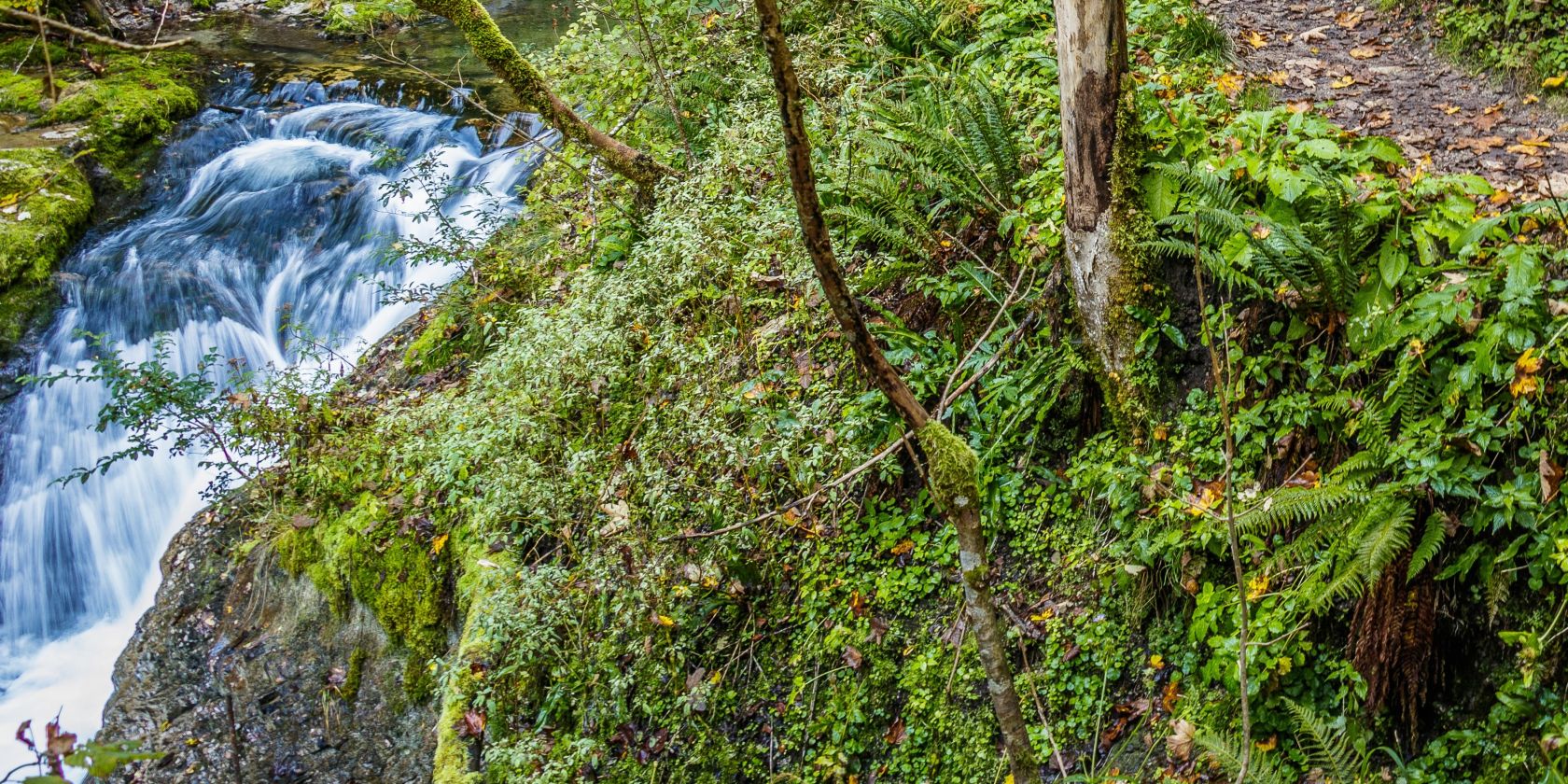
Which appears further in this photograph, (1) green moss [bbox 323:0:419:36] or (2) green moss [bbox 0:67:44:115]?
(1) green moss [bbox 323:0:419:36]

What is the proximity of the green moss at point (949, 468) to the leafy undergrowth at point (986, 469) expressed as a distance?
1.08m

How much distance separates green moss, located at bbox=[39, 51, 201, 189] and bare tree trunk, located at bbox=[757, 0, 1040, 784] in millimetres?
12599

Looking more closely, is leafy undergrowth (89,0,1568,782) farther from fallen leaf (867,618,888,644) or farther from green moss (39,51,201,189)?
green moss (39,51,201,189)

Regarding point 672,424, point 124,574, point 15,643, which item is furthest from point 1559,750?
point 15,643

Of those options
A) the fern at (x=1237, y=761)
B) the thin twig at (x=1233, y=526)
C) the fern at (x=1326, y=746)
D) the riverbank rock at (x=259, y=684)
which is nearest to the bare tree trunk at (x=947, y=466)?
the fern at (x=1237, y=761)

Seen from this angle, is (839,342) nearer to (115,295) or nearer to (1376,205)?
(1376,205)

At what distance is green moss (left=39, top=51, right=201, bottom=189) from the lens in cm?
1238

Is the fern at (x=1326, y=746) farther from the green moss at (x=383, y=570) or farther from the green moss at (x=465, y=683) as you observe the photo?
the green moss at (x=383, y=570)

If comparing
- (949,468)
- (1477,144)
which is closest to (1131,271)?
(949,468)

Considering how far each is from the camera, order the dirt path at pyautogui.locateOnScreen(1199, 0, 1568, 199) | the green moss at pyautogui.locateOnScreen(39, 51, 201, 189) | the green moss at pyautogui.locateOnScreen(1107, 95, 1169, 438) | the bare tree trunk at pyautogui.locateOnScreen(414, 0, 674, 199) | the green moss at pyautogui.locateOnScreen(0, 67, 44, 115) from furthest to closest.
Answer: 1. the green moss at pyautogui.locateOnScreen(0, 67, 44, 115)
2. the green moss at pyautogui.locateOnScreen(39, 51, 201, 189)
3. the bare tree trunk at pyautogui.locateOnScreen(414, 0, 674, 199)
4. the dirt path at pyautogui.locateOnScreen(1199, 0, 1568, 199)
5. the green moss at pyautogui.locateOnScreen(1107, 95, 1169, 438)

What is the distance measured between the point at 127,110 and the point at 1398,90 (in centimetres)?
1496

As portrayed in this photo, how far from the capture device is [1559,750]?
9.38ft

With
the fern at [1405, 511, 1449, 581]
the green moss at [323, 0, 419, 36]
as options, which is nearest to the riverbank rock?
the fern at [1405, 511, 1449, 581]

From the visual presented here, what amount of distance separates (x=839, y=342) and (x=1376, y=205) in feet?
9.35
